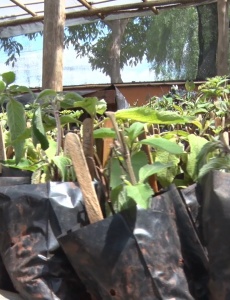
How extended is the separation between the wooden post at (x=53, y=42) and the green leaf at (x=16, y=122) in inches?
150

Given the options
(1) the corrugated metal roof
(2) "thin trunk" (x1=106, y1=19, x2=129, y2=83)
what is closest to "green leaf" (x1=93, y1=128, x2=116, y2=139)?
(1) the corrugated metal roof

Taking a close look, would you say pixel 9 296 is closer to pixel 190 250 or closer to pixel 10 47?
pixel 190 250

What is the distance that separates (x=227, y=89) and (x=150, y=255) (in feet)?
5.14

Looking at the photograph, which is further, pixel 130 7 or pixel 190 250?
pixel 130 7

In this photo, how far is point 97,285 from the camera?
3.96 feet

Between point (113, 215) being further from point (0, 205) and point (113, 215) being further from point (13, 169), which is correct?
point (13, 169)

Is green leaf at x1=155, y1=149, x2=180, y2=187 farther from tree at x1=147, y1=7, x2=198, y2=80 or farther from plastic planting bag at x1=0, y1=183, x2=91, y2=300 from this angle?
tree at x1=147, y1=7, x2=198, y2=80

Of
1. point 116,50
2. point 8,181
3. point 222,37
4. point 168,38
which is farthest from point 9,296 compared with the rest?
point 168,38

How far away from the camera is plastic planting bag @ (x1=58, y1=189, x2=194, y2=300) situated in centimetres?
115

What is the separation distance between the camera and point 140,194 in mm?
1142

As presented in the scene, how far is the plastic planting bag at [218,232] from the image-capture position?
3.64 feet

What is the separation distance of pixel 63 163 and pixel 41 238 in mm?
208

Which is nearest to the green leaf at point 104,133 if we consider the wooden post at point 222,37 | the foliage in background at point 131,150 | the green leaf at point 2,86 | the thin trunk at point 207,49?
the foliage in background at point 131,150

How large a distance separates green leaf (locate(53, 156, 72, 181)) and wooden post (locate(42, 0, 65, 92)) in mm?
3959
